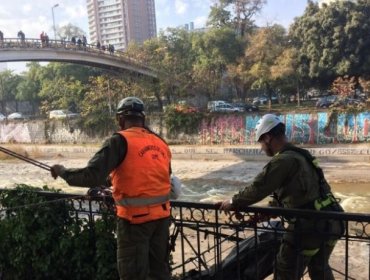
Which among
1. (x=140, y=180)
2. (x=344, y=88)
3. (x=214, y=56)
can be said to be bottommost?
Result: (x=140, y=180)

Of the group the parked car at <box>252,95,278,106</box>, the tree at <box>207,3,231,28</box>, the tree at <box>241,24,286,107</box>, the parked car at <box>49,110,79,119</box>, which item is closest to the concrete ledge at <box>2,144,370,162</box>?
the parked car at <box>49,110,79,119</box>

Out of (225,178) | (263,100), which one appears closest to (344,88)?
(225,178)

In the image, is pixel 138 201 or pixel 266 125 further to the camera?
pixel 266 125

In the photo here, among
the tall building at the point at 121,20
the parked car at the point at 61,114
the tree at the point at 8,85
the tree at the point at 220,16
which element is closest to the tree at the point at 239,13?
the tree at the point at 220,16

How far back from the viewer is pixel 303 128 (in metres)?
30.1

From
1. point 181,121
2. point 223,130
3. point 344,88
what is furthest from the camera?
point 181,121

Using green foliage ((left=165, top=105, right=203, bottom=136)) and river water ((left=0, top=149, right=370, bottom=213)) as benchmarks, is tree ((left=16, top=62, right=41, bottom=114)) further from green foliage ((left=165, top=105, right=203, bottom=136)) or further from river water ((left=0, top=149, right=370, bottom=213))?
green foliage ((left=165, top=105, right=203, bottom=136))

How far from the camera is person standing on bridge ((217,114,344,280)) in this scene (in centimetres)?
351

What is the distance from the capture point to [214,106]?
37.7 meters

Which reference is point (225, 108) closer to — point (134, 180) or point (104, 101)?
point (104, 101)

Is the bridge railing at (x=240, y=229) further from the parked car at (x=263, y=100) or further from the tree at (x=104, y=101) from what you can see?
the parked car at (x=263, y=100)

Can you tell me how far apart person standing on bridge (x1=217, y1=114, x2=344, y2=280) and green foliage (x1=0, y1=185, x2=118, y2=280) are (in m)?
1.36

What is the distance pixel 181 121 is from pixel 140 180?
3152cm

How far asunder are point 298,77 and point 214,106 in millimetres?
7551
